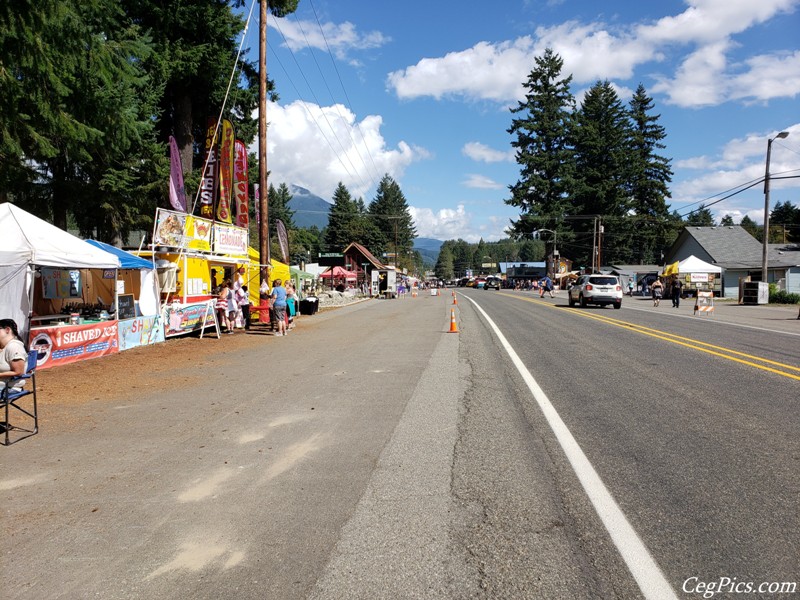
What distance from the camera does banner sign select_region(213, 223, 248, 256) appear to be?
1872cm

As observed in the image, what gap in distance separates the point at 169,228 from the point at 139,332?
334 cm

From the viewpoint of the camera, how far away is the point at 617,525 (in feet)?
11.9

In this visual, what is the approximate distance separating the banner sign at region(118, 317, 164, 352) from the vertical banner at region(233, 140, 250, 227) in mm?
9740

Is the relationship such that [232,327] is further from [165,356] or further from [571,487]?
[571,487]

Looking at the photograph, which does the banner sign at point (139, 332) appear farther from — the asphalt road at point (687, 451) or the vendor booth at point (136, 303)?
the asphalt road at point (687, 451)

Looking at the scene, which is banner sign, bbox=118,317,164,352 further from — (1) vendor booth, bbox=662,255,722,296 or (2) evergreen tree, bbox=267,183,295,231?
(2) evergreen tree, bbox=267,183,295,231

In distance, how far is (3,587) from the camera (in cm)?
306

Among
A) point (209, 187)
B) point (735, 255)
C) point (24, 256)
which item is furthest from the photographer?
point (735, 255)

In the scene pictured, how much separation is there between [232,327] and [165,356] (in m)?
5.51

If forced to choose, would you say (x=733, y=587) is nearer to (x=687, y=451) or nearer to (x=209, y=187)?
(x=687, y=451)

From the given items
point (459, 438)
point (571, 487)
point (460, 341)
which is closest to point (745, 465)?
point (571, 487)

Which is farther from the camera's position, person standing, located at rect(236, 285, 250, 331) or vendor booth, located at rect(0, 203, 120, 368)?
person standing, located at rect(236, 285, 250, 331)

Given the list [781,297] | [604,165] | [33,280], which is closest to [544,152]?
[604,165]

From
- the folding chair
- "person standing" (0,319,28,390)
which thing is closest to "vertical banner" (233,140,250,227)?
the folding chair
